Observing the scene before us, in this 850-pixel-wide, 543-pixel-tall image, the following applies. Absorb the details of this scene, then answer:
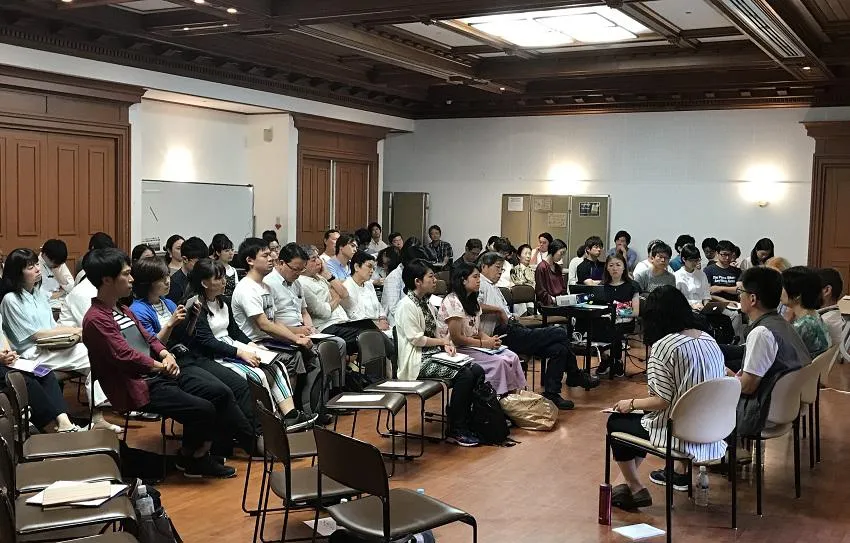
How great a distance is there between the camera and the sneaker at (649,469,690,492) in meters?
5.07

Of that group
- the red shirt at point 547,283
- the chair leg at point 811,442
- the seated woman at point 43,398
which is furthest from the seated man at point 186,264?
the chair leg at point 811,442

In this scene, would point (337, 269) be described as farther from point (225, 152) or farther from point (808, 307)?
point (808, 307)

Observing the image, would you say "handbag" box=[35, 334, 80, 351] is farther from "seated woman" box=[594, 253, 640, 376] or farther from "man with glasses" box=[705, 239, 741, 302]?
"man with glasses" box=[705, 239, 741, 302]

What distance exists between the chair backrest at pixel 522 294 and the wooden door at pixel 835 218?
4850 mm

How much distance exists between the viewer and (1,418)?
3.62m

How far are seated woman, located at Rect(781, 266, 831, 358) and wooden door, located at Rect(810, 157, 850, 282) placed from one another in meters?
6.53

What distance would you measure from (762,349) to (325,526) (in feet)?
8.27

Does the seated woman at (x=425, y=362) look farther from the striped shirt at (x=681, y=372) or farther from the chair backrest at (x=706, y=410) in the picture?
the chair backrest at (x=706, y=410)

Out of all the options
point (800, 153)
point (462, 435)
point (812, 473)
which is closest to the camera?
point (812, 473)

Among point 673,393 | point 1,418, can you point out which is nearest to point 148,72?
point 1,418

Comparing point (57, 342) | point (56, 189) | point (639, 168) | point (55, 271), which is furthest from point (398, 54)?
point (57, 342)

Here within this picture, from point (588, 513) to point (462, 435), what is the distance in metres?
1.50

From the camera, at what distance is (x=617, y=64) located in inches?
416

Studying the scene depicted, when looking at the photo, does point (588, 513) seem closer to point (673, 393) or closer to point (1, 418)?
point (673, 393)
